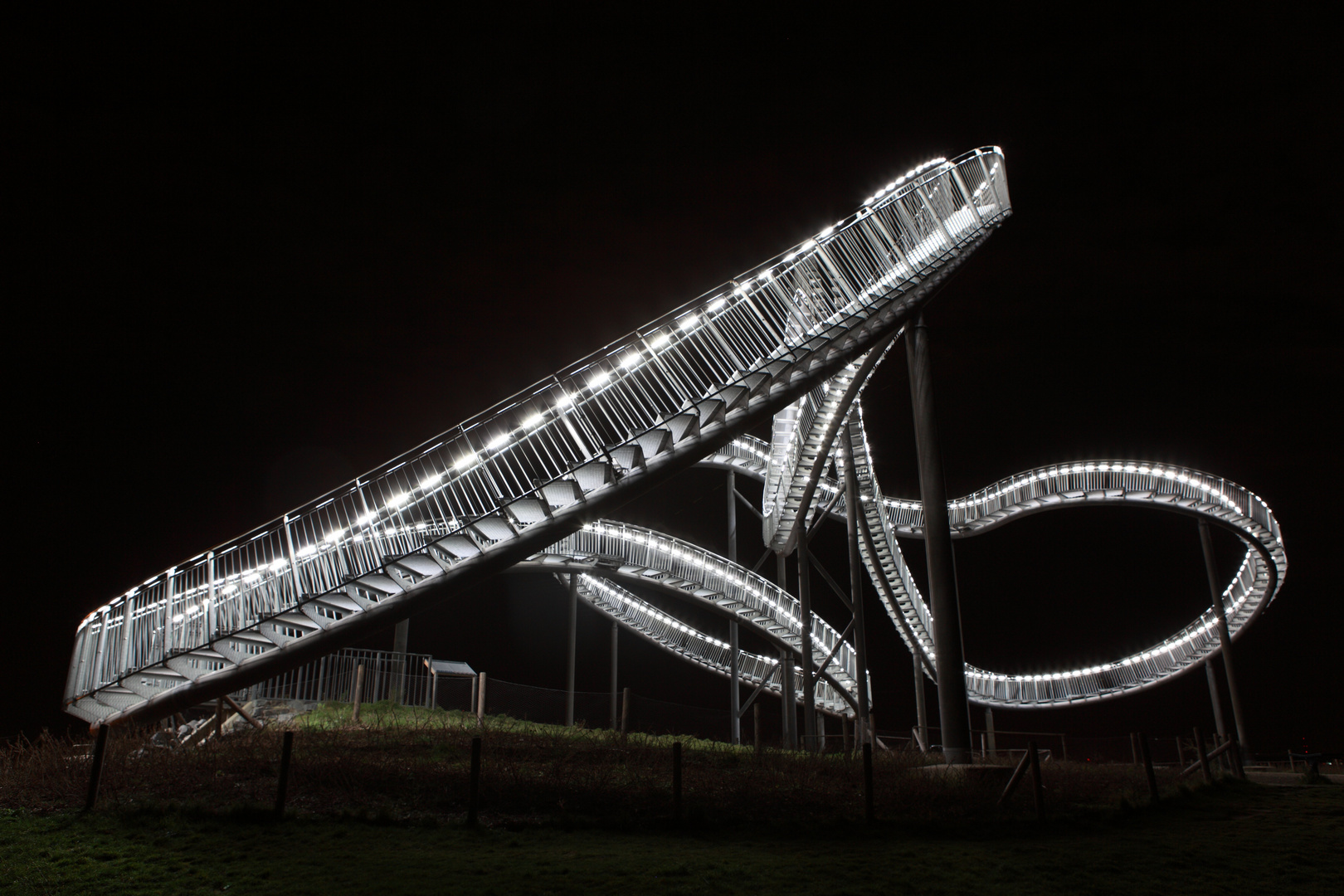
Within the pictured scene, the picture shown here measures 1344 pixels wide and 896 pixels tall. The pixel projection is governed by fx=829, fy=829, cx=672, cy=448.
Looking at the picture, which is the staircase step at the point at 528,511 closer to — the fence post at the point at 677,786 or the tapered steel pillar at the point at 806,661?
the fence post at the point at 677,786

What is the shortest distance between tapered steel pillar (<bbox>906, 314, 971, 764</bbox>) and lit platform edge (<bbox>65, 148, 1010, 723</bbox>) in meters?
1.23

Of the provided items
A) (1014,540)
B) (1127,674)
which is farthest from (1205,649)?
(1014,540)

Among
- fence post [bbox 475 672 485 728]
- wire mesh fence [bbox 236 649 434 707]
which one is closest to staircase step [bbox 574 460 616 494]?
fence post [bbox 475 672 485 728]

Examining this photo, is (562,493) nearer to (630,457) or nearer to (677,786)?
(630,457)

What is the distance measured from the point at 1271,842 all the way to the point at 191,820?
13.4 meters

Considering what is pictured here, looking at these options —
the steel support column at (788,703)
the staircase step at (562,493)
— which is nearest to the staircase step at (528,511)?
the staircase step at (562,493)

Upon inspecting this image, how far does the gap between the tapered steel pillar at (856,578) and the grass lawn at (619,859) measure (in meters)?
9.20

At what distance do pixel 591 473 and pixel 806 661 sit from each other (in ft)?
35.4

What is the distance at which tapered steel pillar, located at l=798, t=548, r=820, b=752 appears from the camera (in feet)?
65.9

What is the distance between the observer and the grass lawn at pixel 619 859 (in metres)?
7.64

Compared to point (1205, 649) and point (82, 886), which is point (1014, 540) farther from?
point (82, 886)

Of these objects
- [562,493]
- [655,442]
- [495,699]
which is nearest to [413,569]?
[562,493]

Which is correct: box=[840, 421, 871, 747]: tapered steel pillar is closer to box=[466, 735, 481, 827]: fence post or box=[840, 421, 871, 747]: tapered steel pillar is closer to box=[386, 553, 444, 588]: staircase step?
box=[386, 553, 444, 588]: staircase step

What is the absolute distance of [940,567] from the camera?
51.5 feet
